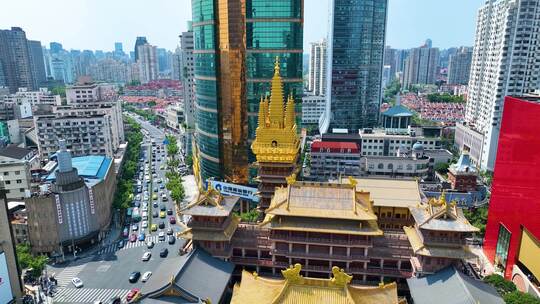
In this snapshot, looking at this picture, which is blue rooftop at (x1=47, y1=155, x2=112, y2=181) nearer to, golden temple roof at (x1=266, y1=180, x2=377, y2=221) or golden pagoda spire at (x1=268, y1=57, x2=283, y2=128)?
golden pagoda spire at (x1=268, y1=57, x2=283, y2=128)

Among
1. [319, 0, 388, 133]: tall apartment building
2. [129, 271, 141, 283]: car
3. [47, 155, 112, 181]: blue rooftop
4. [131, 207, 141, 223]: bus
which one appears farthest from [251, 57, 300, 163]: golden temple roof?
[319, 0, 388, 133]: tall apartment building

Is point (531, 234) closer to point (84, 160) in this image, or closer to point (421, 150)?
point (421, 150)

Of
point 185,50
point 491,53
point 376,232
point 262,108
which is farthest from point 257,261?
point 185,50

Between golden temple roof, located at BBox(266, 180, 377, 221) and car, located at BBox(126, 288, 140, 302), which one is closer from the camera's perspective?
golden temple roof, located at BBox(266, 180, 377, 221)

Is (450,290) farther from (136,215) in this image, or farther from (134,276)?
(136,215)

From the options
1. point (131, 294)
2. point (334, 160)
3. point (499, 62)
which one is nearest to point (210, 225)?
point (131, 294)

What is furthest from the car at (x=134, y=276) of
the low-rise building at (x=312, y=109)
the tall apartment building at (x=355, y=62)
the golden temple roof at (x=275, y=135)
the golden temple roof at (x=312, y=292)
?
the low-rise building at (x=312, y=109)
